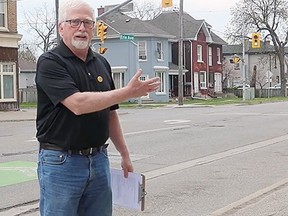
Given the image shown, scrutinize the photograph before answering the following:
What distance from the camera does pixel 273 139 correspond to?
52.4ft

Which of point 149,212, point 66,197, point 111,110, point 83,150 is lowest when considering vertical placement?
point 149,212

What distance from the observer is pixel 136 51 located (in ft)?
156

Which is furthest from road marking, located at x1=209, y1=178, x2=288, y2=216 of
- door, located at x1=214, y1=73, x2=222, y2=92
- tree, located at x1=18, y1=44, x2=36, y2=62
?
tree, located at x1=18, y1=44, x2=36, y2=62

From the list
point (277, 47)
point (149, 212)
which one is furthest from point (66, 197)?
point (277, 47)

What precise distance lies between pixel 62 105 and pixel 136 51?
44028 mm

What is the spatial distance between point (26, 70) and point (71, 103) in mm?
64731

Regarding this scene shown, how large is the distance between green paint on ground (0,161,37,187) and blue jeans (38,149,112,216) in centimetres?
567

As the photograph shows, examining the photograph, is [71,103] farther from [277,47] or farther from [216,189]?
[277,47]

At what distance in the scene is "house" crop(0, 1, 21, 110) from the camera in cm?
3066

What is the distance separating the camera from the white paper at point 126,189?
4223 millimetres

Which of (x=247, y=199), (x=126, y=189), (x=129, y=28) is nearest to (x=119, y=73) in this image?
(x=129, y=28)

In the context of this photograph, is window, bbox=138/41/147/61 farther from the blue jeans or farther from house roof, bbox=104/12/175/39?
the blue jeans

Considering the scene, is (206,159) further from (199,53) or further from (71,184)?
(199,53)

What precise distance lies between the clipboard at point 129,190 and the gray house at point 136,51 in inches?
1667
